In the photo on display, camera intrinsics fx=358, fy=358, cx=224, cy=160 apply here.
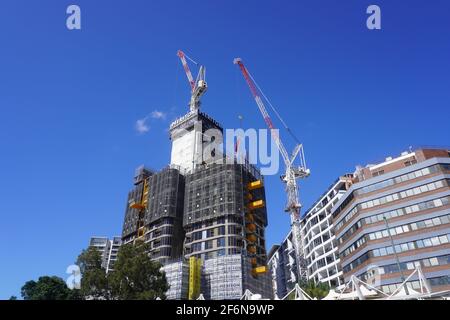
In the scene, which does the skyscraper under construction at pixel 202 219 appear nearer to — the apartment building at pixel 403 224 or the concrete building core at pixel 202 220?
the concrete building core at pixel 202 220

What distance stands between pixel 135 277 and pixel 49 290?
26421 mm

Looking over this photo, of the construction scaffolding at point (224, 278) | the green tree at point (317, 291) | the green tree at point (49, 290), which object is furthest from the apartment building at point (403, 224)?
the green tree at point (49, 290)

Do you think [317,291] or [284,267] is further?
[284,267]

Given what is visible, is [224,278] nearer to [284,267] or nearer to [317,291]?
[317,291]

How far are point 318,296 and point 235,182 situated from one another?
67.1 metres

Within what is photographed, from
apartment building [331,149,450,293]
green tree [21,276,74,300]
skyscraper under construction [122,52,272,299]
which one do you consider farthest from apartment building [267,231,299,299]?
green tree [21,276,74,300]

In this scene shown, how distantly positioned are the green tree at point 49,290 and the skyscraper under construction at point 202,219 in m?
26.7

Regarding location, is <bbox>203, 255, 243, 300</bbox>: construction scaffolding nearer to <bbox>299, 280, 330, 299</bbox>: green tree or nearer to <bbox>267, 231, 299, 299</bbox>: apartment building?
<bbox>267, 231, 299, 299</bbox>: apartment building

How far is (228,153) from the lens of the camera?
139375 mm

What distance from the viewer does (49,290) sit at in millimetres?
69438

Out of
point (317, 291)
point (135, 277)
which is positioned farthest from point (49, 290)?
point (317, 291)

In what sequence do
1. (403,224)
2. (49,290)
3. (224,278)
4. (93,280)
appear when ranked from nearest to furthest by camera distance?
(93,280), (403,224), (49,290), (224,278)
